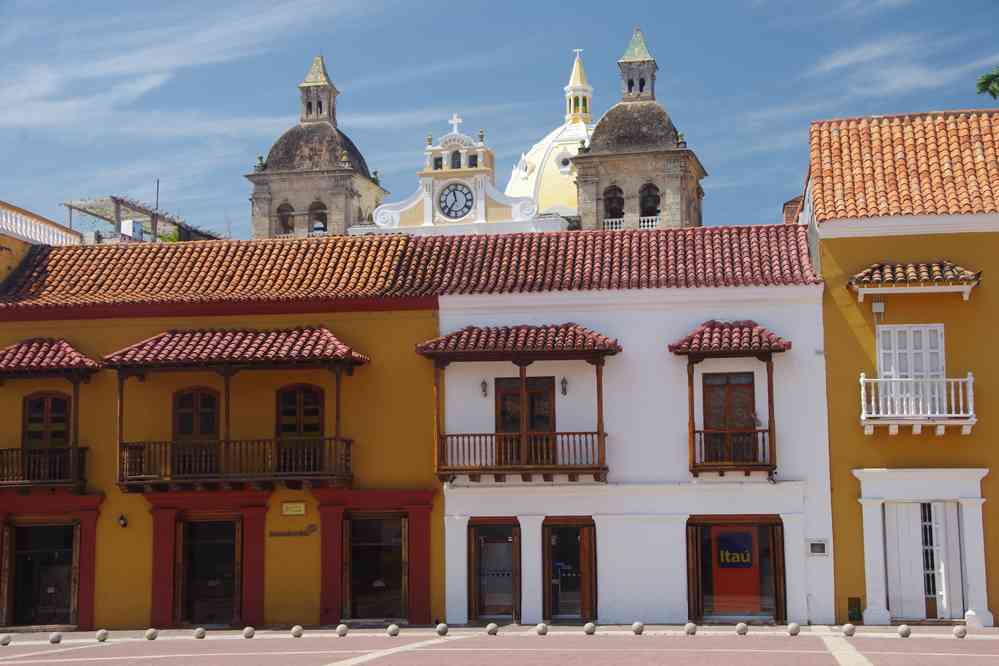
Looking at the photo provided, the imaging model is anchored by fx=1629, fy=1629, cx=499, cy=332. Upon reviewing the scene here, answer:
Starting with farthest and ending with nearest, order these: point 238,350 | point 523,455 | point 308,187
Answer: point 308,187
point 238,350
point 523,455

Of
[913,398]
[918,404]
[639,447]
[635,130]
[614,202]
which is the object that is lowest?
[639,447]

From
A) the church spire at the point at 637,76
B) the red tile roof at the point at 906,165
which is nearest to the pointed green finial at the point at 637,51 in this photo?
the church spire at the point at 637,76

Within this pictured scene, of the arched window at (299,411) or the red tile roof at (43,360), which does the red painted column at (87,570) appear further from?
the arched window at (299,411)

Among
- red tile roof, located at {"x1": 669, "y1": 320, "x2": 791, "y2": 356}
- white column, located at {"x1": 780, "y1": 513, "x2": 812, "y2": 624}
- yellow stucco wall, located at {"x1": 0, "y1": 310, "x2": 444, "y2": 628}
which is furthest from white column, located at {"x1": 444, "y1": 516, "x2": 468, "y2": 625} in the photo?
white column, located at {"x1": 780, "y1": 513, "x2": 812, "y2": 624}

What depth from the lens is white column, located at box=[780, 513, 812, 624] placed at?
2856 centimetres

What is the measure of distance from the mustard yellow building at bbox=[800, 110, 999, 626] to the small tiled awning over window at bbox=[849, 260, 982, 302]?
3 centimetres

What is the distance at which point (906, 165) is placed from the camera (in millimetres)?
30328

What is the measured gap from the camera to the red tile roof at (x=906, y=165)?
2908 cm

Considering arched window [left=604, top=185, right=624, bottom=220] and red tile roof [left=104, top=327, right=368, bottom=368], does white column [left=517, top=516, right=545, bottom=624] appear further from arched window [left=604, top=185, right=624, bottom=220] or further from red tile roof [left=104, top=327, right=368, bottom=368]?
arched window [left=604, top=185, right=624, bottom=220]

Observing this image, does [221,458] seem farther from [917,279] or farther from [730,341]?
[917,279]

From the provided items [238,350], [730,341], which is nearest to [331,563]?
[238,350]

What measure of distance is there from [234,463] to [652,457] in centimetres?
767

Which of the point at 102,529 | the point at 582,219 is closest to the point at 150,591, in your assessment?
the point at 102,529

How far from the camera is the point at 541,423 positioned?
29875 mm
